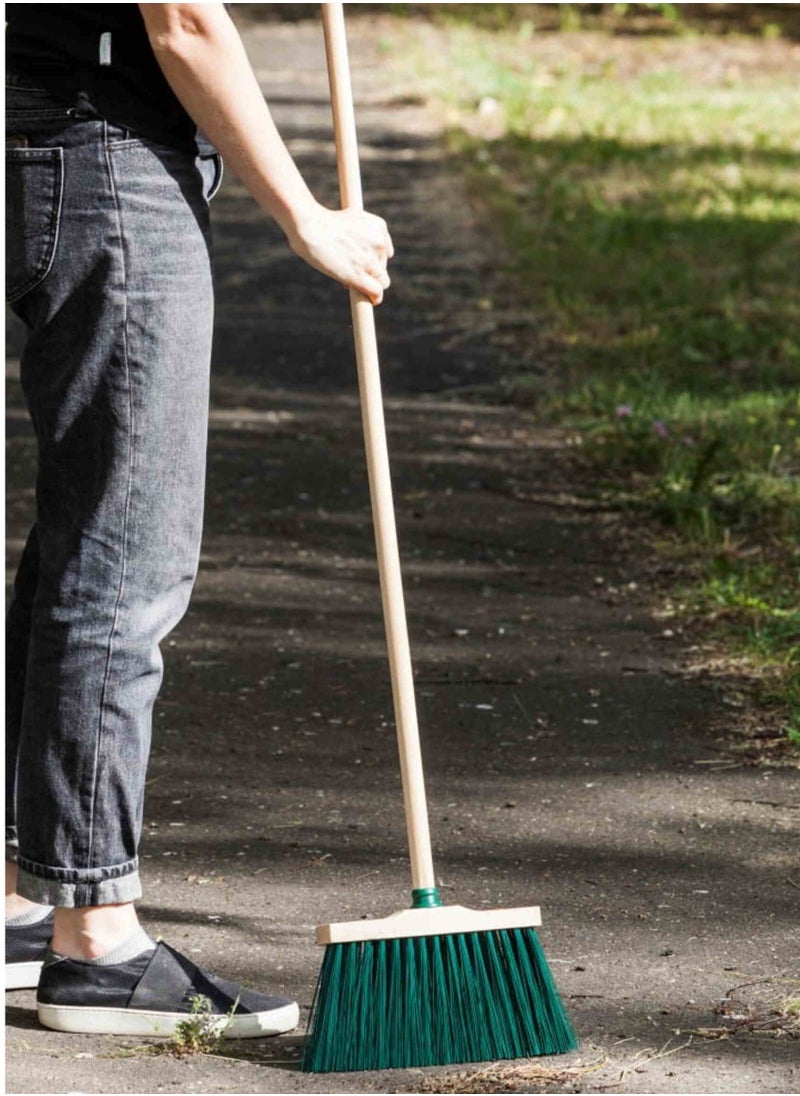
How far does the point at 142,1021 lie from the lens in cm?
233

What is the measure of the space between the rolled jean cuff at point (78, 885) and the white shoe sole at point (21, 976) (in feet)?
0.77

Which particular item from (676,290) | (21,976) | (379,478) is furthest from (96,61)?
(676,290)

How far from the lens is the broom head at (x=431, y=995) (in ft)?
7.23

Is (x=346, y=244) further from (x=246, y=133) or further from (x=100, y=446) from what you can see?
(x=100, y=446)

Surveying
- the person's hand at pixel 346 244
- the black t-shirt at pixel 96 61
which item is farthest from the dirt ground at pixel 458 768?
the black t-shirt at pixel 96 61

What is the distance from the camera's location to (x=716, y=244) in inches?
322

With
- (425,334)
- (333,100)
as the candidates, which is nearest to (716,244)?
(425,334)

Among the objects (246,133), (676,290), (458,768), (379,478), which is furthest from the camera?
(676,290)

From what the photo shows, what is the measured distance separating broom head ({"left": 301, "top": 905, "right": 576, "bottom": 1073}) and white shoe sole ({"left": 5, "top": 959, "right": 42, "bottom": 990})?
1.57 ft

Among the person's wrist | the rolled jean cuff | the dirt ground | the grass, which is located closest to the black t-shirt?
the person's wrist

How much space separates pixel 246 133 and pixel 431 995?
1.08m

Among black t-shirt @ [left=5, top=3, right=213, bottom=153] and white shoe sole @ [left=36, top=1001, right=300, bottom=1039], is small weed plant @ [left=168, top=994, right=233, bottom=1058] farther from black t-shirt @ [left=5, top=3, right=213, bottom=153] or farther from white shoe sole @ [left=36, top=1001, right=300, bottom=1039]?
black t-shirt @ [left=5, top=3, right=213, bottom=153]

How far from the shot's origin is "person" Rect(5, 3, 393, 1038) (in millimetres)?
2195

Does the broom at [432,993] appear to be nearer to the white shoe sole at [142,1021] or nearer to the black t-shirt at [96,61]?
the white shoe sole at [142,1021]
